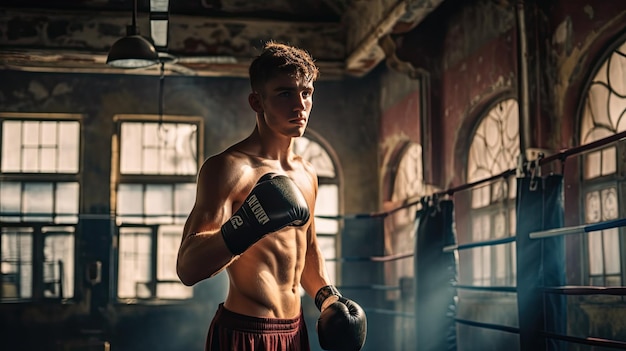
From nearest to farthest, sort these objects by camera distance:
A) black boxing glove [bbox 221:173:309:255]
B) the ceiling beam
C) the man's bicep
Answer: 1. black boxing glove [bbox 221:173:309:255]
2. the man's bicep
3. the ceiling beam

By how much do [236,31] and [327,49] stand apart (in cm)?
86

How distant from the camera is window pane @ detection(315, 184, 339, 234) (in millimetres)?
8945

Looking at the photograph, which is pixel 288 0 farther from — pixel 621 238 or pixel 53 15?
pixel 621 238

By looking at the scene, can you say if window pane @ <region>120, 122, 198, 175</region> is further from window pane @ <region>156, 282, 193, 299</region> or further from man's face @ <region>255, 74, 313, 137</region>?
man's face @ <region>255, 74, 313, 137</region>

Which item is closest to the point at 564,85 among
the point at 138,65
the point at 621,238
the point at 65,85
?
the point at 621,238

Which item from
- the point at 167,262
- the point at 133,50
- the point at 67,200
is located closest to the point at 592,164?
the point at 133,50

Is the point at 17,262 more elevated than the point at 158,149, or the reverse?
the point at 158,149

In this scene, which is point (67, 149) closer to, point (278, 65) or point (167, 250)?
point (167, 250)

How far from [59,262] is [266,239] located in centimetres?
659

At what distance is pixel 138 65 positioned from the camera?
210 inches

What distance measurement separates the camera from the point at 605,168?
4613 mm

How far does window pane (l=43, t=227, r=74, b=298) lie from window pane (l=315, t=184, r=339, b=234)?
7.97ft

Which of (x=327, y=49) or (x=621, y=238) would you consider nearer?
(x=621, y=238)

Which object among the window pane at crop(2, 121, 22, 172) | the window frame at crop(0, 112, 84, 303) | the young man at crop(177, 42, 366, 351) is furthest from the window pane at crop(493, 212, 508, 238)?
the window pane at crop(2, 121, 22, 172)
